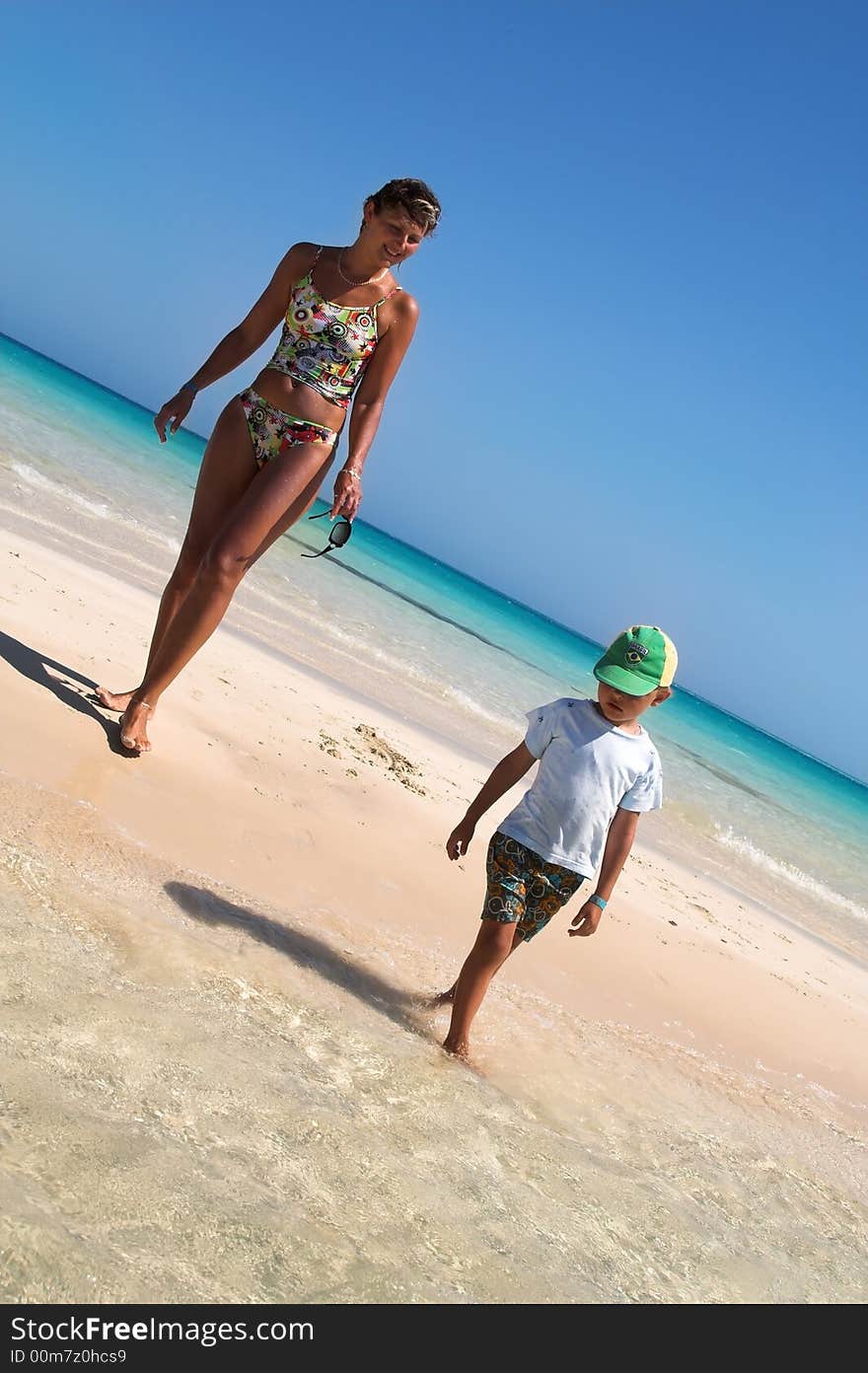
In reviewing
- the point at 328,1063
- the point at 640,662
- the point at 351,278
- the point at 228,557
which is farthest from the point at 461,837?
the point at 351,278

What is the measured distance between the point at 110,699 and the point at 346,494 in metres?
1.28

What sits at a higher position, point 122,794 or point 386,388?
point 386,388

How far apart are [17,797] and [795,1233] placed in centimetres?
242

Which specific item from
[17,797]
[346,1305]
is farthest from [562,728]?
[346,1305]

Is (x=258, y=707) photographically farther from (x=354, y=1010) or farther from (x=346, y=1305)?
(x=346, y=1305)

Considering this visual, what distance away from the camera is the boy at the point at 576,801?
3320mm

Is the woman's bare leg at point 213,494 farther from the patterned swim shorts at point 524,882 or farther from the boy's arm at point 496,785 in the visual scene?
the patterned swim shorts at point 524,882

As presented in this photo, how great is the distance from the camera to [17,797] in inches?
126

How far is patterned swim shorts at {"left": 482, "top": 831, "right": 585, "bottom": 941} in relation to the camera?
3.30m

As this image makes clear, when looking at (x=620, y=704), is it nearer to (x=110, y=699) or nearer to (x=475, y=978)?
(x=475, y=978)

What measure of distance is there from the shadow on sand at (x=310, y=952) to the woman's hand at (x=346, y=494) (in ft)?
4.69

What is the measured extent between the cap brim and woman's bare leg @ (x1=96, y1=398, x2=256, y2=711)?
1.54 metres

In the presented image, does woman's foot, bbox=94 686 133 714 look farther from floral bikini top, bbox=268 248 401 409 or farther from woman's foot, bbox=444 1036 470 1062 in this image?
woman's foot, bbox=444 1036 470 1062

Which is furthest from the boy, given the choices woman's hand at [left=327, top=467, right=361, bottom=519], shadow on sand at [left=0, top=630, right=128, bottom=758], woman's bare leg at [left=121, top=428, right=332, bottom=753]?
shadow on sand at [left=0, top=630, right=128, bottom=758]
